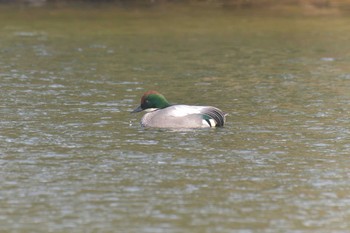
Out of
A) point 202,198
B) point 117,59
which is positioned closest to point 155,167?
point 202,198

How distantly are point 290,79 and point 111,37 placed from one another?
248 inches

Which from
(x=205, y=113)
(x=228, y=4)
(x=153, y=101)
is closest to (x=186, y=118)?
(x=205, y=113)

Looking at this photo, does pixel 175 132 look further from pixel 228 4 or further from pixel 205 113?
pixel 228 4

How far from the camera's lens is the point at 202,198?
10305mm

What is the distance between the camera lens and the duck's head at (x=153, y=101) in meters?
14.3

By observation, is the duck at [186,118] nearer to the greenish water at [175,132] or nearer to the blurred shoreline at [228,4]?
the greenish water at [175,132]

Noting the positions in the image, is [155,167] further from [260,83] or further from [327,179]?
[260,83]

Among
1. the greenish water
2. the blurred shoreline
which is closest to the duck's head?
the greenish water

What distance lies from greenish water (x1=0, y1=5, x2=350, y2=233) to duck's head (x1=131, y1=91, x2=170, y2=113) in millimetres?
411

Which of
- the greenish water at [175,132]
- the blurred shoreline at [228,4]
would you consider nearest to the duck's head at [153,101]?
the greenish water at [175,132]

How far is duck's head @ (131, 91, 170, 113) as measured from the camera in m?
14.3

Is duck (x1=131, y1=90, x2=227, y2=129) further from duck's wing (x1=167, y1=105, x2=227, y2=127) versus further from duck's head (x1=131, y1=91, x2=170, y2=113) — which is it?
duck's head (x1=131, y1=91, x2=170, y2=113)

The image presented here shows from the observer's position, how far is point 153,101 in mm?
14367

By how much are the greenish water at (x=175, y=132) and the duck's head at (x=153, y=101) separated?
1.35ft
